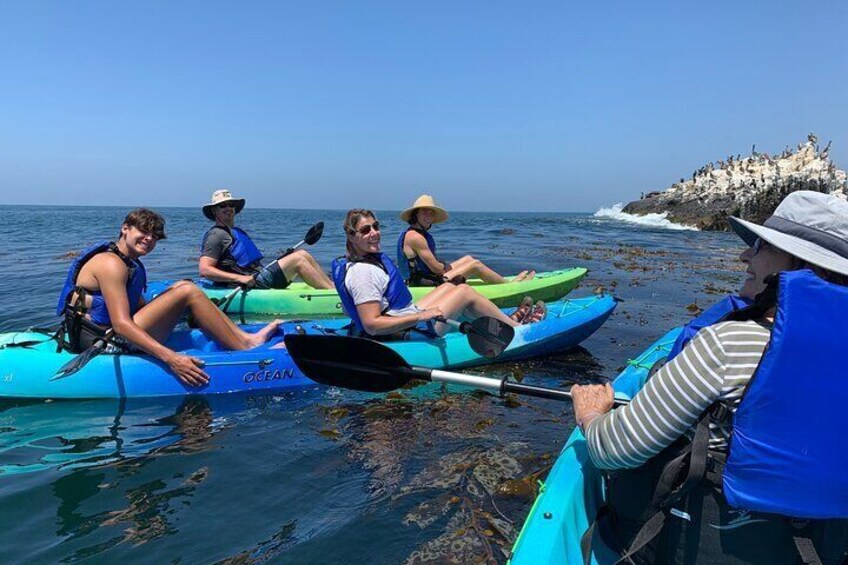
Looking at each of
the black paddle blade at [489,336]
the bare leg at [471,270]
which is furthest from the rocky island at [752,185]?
the black paddle blade at [489,336]

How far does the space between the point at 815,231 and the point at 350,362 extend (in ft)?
9.78

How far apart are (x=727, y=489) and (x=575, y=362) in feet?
16.4

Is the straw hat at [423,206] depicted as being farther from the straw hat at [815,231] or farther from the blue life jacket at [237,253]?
the straw hat at [815,231]

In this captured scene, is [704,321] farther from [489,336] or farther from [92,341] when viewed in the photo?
[92,341]

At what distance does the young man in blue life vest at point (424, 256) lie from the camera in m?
8.52

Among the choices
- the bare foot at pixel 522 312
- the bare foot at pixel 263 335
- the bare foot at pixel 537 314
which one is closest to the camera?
the bare foot at pixel 263 335

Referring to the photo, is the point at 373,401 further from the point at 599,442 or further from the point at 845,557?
the point at 845,557

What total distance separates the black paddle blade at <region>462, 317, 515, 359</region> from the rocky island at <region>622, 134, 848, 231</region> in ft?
95.2

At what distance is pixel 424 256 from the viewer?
8.76m

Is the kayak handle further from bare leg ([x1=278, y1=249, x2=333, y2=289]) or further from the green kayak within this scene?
bare leg ([x1=278, y1=249, x2=333, y2=289])

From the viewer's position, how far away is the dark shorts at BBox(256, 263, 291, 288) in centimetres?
928

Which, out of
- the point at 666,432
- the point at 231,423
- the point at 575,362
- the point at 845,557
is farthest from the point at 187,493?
the point at 575,362

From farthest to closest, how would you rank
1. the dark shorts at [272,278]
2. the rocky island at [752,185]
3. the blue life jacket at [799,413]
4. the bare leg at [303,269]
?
1. the rocky island at [752,185]
2. the bare leg at [303,269]
3. the dark shorts at [272,278]
4. the blue life jacket at [799,413]

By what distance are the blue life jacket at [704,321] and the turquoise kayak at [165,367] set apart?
3.56 m
